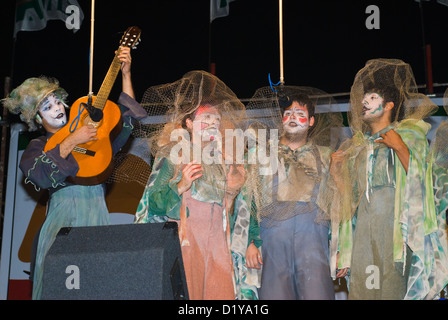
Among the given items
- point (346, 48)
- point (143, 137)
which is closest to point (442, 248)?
point (143, 137)

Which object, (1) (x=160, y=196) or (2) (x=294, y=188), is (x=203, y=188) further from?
(2) (x=294, y=188)

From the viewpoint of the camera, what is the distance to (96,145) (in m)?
4.21

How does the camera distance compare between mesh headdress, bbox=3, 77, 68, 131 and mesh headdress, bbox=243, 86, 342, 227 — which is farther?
mesh headdress, bbox=3, 77, 68, 131

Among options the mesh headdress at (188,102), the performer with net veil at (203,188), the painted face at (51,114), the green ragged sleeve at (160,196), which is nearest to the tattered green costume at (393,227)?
the performer with net veil at (203,188)

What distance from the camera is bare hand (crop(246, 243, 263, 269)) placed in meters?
3.95

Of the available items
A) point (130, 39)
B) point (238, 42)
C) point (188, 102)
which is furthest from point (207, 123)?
point (238, 42)

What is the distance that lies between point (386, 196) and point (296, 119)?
2.40ft

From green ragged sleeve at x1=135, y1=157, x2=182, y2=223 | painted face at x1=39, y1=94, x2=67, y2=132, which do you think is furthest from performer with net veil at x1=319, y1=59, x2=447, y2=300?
painted face at x1=39, y1=94, x2=67, y2=132

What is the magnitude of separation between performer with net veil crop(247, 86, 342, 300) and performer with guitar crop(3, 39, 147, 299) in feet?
3.01

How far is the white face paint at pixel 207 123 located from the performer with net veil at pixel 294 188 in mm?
240

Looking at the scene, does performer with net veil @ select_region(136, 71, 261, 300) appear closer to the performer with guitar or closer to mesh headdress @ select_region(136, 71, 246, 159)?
mesh headdress @ select_region(136, 71, 246, 159)

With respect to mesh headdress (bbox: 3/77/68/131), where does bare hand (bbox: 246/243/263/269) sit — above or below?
below

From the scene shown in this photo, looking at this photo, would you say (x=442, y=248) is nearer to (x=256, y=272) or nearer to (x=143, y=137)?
(x=256, y=272)

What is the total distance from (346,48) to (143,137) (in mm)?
2320
